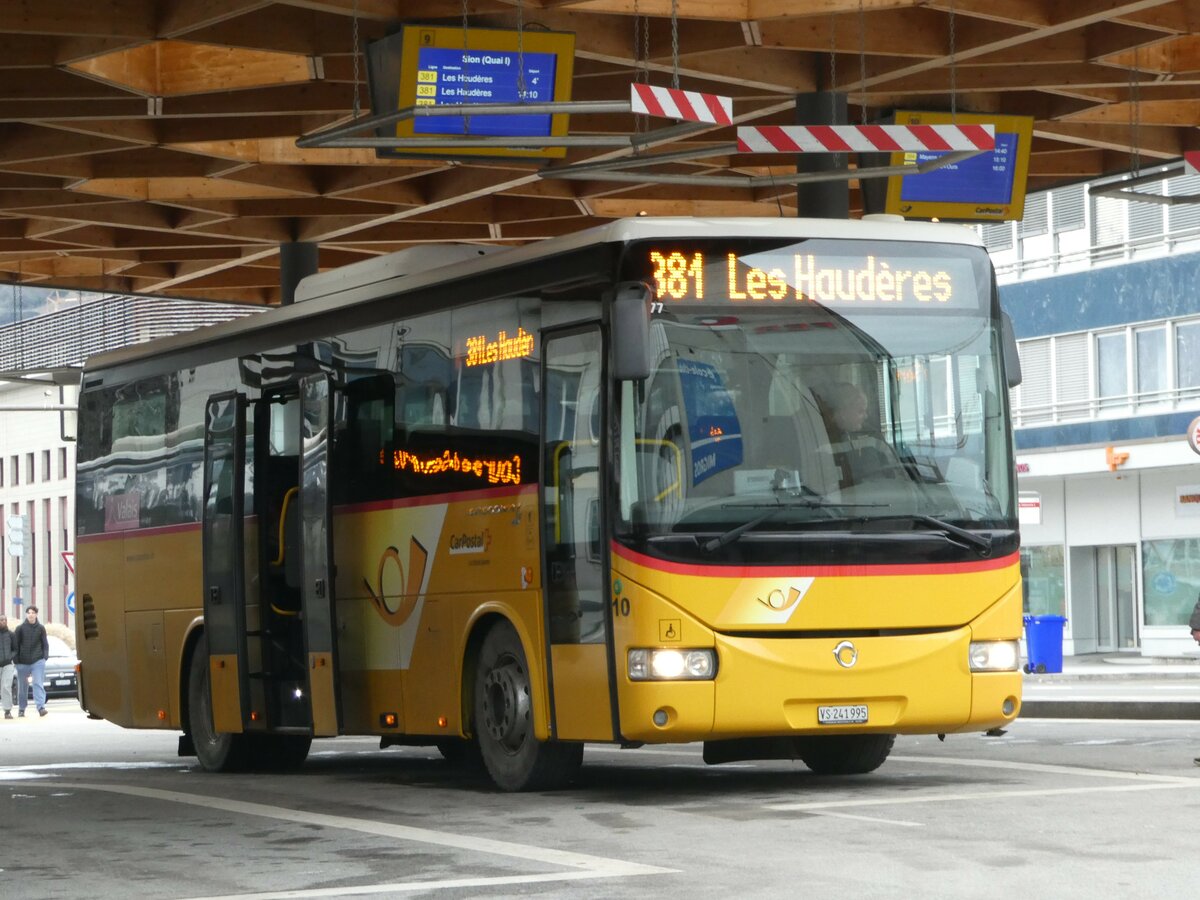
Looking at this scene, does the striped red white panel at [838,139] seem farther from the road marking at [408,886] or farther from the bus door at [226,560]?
the road marking at [408,886]

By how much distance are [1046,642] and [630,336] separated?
78.5 ft

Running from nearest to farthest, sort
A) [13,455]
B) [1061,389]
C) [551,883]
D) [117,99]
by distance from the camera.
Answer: [551,883]
[117,99]
[1061,389]
[13,455]

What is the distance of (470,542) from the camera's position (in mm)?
14742

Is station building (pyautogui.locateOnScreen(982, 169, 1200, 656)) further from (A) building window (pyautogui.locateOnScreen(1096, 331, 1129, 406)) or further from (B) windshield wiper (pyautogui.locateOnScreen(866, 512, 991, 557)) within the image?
(B) windshield wiper (pyautogui.locateOnScreen(866, 512, 991, 557))

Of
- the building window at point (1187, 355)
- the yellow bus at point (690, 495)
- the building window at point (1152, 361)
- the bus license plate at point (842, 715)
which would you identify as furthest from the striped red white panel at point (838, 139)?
the building window at point (1152, 361)

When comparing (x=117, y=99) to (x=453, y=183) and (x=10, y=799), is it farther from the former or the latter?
(x=10, y=799)

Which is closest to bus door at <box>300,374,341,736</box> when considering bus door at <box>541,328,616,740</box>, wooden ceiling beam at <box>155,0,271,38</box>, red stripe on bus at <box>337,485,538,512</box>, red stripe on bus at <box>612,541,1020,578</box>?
red stripe on bus at <box>337,485,538,512</box>

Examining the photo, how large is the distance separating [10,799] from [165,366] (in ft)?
15.9

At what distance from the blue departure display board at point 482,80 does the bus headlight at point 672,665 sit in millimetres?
5733

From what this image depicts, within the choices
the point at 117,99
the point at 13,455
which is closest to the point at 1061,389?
the point at 117,99

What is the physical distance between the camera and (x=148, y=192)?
26.3 metres

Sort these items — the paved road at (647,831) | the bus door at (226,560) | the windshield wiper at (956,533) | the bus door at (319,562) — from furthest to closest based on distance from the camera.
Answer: the bus door at (226,560), the bus door at (319,562), the windshield wiper at (956,533), the paved road at (647,831)

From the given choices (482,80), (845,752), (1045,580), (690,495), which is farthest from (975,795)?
(1045,580)

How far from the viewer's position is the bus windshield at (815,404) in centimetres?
1320
